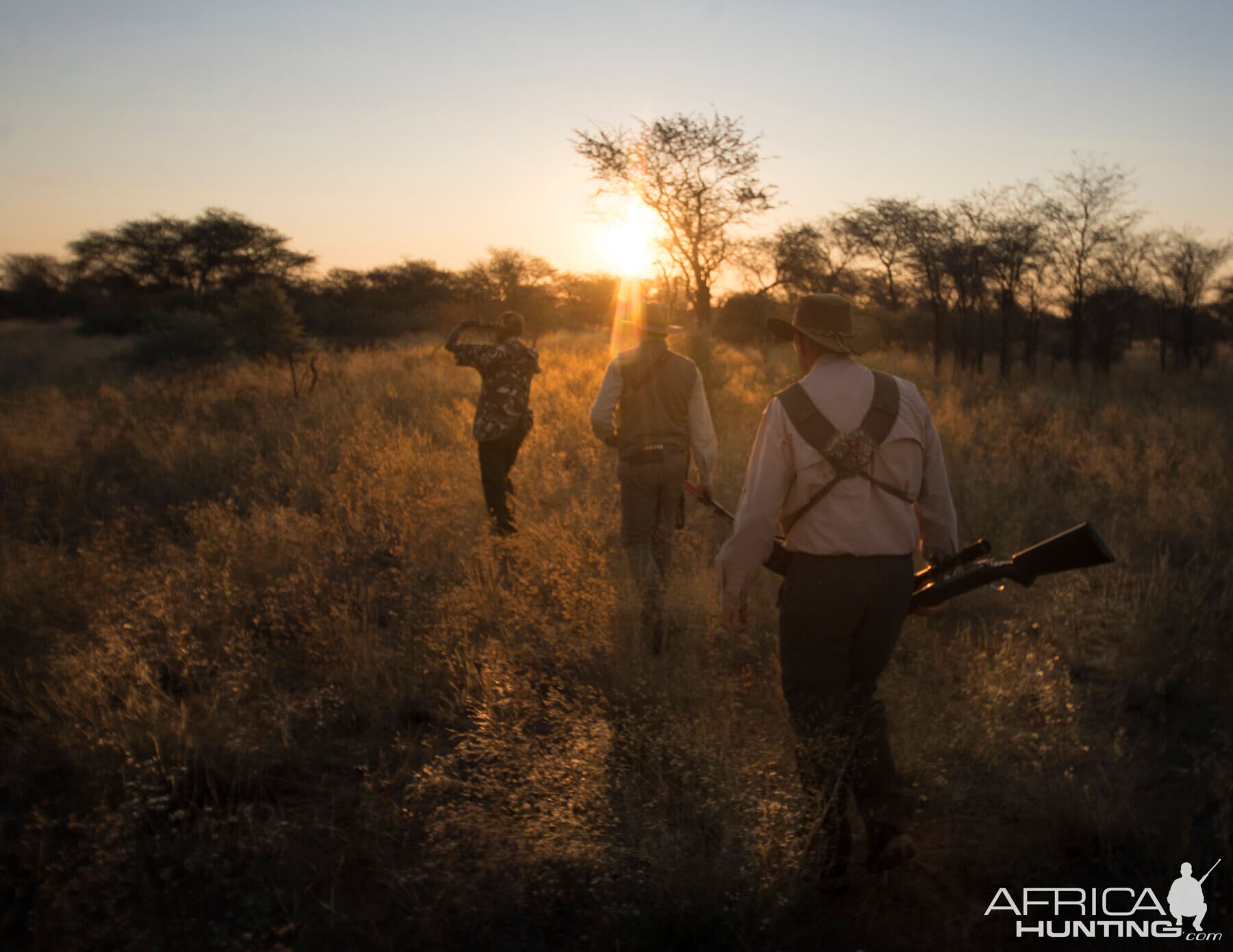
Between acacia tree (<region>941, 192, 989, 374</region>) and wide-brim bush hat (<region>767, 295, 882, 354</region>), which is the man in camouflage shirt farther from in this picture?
acacia tree (<region>941, 192, 989, 374</region>)

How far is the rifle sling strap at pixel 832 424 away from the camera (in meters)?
2.09

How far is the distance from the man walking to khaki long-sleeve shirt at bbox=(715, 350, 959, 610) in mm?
1733

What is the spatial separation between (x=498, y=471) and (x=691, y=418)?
184 centimetres

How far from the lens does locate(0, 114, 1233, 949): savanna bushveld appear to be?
217cm

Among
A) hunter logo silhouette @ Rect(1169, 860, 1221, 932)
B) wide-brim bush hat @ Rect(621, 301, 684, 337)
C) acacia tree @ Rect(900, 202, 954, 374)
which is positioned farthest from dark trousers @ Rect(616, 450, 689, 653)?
acacia tree @ Rect(900, 202, 954, 374)

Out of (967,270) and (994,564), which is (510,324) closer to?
(994,564)

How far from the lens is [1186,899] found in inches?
83.0

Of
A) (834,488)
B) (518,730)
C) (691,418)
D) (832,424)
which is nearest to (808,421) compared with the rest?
(832,424)

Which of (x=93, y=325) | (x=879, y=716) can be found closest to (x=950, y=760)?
(x=879, y=716)

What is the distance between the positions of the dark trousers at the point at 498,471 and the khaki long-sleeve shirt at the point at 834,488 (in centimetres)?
339

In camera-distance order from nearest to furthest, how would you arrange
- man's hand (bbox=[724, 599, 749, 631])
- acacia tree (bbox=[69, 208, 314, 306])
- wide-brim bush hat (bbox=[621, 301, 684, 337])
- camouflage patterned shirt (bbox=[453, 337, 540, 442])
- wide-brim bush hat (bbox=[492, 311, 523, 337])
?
man's hand (bbox=[724, 599, 749, 631]) → wide-brim bush hat (bbox=[621, 301, 684, 337]) → camouflage patterned shirt (bbox=[453, 337, 540, 442]) → wide-brim bush hat (bbox=[492, 311, 523, 337]) → acacia tree (bbox=[69, 208, 314, 306])

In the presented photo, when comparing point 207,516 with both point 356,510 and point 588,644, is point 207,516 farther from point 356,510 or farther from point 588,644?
point 588,644

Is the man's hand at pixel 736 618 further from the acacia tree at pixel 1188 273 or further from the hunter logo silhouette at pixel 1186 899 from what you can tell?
the acacia tree at pixel 1188 273

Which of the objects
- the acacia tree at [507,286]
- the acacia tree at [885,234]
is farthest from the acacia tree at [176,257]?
the acacia tree at [885,234]
